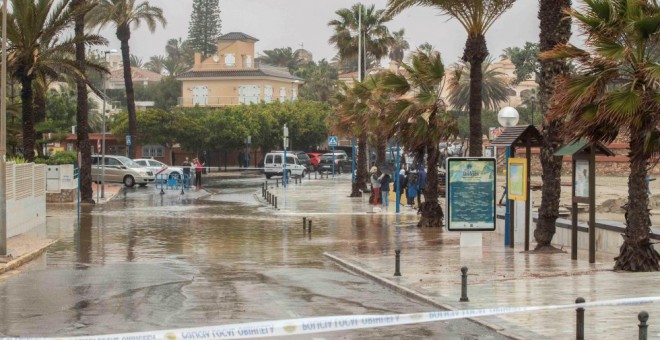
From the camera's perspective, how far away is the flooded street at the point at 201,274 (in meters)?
14.6

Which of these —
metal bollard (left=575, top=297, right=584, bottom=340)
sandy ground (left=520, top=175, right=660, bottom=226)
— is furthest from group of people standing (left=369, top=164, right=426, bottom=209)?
metal bollard (left=575, top=297, right=584, bottom=340)

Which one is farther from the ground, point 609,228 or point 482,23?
point 482,23

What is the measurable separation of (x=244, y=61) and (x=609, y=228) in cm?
9885

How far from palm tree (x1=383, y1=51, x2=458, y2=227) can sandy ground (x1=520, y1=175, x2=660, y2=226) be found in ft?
15.9

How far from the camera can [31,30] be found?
37.7m

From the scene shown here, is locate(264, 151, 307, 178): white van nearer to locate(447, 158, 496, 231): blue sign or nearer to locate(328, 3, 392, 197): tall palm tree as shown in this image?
locate(328, 3, 392, 197): tall palm tree

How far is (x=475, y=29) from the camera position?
96.8 feet

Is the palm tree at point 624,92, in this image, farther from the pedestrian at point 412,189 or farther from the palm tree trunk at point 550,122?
the pedestrian at point 412,189

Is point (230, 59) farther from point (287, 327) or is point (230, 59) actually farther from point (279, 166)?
point (287, 327)

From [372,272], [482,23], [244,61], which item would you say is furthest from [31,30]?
[244,61]

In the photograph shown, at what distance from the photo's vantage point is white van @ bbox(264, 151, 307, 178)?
7554 centimetres

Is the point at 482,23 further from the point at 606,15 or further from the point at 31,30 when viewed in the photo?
the point at 31,30

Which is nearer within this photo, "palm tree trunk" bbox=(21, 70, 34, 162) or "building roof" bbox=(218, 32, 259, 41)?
"palm tree trunk" bbox=(21, 70, 34, 162)

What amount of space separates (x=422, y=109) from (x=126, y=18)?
41.4 m
